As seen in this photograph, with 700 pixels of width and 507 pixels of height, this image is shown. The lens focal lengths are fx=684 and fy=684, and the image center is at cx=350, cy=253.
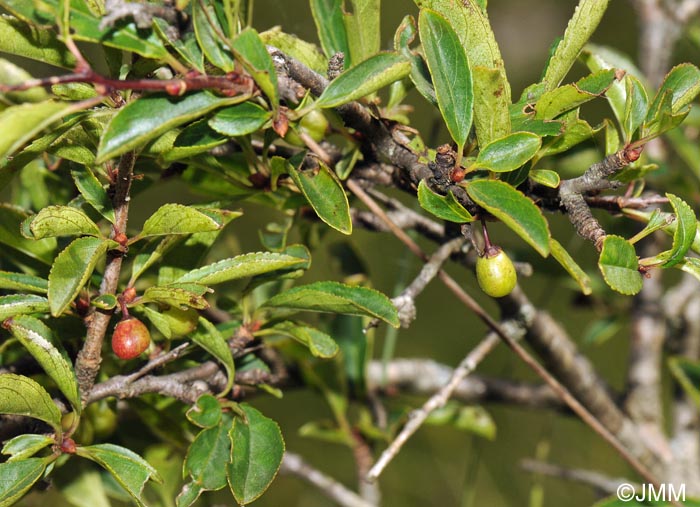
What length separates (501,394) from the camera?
108cm

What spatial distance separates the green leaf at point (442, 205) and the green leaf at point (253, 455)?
0.22m

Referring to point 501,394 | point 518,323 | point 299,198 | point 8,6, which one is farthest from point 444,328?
point 8,6

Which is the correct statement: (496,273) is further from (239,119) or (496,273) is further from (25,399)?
(25,399)

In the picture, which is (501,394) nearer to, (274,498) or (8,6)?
(274,498)

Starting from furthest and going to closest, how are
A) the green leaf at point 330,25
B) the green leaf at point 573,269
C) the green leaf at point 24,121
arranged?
1. the green leaf at point 330,25
2. the green leaf at point 573,269
3. the green leaf at point 24,121

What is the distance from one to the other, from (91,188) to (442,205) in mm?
261

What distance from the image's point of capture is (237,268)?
1.72 feet

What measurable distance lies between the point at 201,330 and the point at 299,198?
0.16 meters

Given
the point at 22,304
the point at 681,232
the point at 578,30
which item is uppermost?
the point at 578,30

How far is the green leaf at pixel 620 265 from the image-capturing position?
1.50 ft

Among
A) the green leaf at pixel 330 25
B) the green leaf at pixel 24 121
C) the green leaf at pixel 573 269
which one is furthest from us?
the green leaf at pixel 330 25

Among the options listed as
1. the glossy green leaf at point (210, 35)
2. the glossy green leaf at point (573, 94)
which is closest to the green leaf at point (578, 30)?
the glossy green leaf at point (573, 94)

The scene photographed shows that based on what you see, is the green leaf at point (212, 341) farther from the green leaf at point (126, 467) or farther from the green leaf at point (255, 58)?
the green leaf at point (255, 58)

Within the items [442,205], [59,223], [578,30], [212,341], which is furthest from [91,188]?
[578,30]
